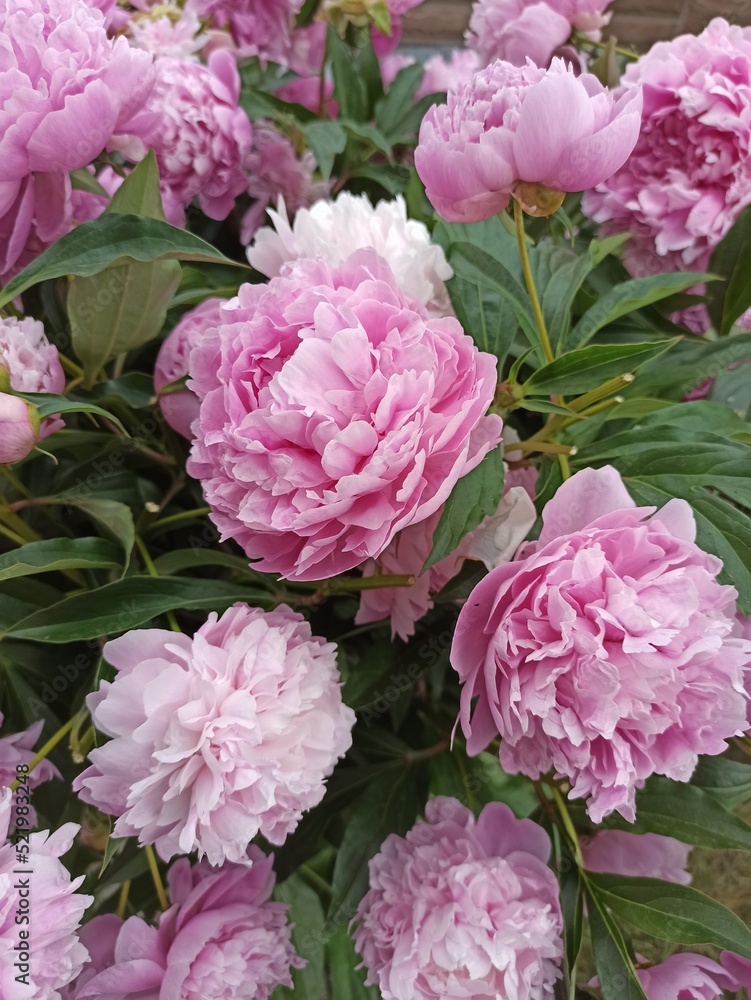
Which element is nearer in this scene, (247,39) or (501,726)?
(501,726)

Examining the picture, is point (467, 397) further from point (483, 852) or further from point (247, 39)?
point (247, 39)

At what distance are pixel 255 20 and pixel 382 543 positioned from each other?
0.55 m

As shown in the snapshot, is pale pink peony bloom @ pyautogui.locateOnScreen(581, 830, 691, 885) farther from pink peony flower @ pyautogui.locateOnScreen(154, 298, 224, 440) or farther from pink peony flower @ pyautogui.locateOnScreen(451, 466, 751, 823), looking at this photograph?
pink peony flower @ pyautogui.locateOnScreen(154, 298, 224, 440)

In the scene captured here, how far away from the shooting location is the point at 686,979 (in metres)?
0.35

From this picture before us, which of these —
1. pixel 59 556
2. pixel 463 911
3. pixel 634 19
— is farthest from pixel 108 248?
pixel 634 19

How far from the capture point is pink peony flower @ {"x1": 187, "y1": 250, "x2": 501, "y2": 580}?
0.28 meters

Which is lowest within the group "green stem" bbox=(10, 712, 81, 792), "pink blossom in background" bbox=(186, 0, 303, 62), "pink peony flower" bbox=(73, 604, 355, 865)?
"green stem" bbox=(10, 712, 81, 792)

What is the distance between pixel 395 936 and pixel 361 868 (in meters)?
0.05

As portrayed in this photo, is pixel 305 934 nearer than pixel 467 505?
No

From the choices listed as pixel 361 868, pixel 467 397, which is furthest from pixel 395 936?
pixel 467 397

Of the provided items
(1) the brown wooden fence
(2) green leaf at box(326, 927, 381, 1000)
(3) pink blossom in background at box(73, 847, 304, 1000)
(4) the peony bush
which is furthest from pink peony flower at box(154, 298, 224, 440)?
(1) the brown wooden fence

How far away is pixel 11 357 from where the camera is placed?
0.35 m

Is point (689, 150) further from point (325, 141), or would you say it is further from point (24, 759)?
point (24, 759)

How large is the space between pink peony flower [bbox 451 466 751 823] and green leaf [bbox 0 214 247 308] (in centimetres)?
21
